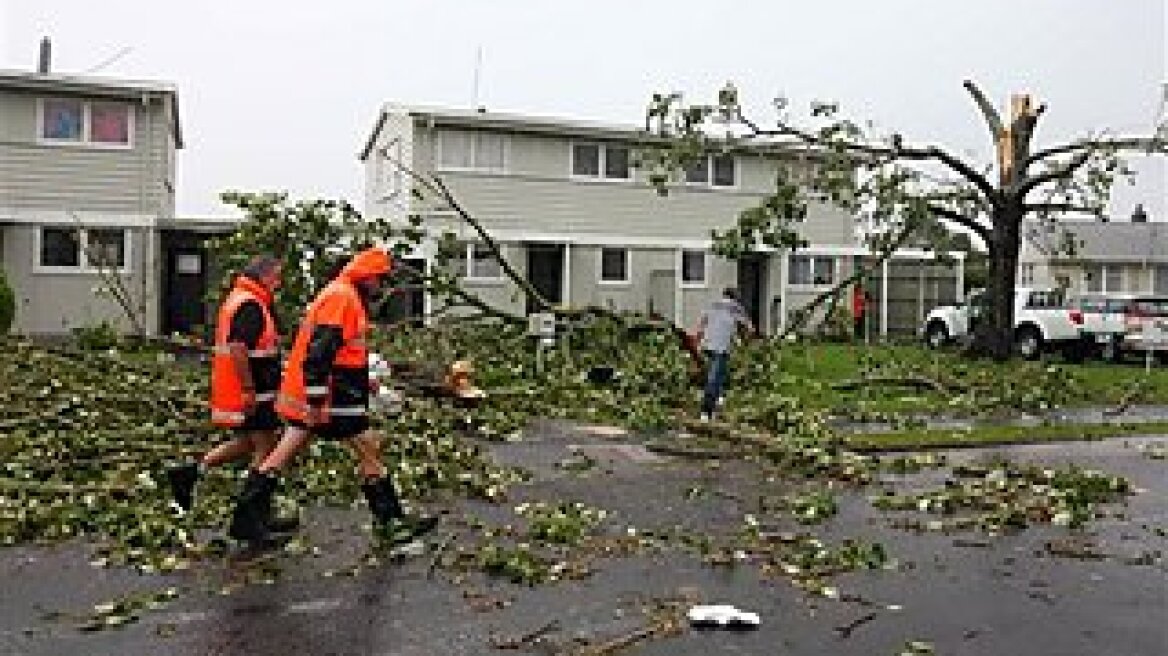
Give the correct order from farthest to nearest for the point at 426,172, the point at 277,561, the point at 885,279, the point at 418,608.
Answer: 1. the point at 885,279
2. the point at 426,172
3. the point at 277,561
4. the point at 418,608

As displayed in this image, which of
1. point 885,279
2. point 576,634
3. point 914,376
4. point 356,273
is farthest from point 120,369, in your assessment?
point 885,279

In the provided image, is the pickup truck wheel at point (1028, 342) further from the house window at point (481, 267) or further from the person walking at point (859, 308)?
the house window at point (481, 267)

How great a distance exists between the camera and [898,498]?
33.9ft

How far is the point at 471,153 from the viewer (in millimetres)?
29453

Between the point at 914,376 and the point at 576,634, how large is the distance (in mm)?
15079

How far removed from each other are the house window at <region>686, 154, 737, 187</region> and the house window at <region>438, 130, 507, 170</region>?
15.8 feet

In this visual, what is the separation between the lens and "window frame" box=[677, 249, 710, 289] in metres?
31.2

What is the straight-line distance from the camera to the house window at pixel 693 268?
1249 inches

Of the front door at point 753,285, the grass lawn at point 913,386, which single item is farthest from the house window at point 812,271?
the grass lawn at point 913,386

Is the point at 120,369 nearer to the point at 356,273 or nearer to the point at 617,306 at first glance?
the point at 356,273

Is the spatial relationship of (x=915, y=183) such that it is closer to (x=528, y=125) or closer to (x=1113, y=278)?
→ (x=528, y=125)

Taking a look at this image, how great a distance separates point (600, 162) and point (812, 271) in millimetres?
6876

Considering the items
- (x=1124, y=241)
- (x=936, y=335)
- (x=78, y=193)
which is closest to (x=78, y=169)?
(x=78, y=193)

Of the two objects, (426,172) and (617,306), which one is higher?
(426,172)
